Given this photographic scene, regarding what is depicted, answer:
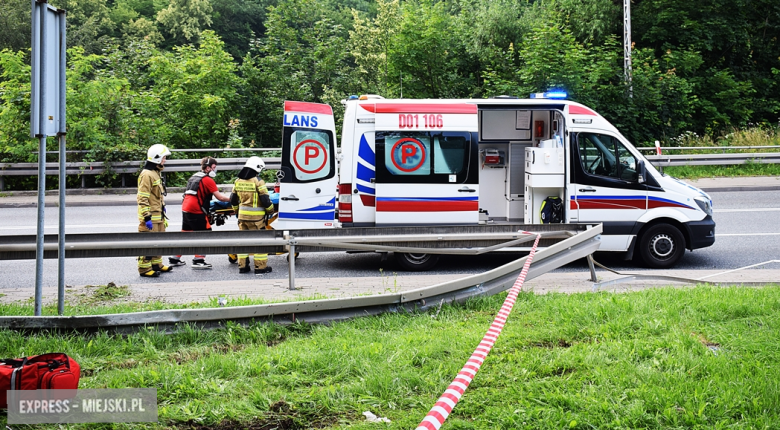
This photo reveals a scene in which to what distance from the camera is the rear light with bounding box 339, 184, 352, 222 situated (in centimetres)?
1094

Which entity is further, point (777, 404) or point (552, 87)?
point (552, 87)

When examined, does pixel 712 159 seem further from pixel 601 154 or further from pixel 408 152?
pixel 408 152

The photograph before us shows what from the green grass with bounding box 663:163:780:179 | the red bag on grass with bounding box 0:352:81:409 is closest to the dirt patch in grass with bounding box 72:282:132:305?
the red bag on grass with bounding box 0:352:81:409

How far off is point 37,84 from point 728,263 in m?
10.1

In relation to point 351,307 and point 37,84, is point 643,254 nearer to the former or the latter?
point 351,307

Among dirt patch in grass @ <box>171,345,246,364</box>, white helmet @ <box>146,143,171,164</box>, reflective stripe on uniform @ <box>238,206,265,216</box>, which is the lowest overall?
dirt patch in grass @ <box>171,345,246,364</box>

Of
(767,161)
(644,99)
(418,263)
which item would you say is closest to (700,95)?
(644,99)

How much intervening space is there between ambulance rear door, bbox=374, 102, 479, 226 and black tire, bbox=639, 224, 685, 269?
111 inches

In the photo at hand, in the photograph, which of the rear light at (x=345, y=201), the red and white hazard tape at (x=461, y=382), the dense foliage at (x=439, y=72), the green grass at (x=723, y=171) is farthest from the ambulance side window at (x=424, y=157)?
the green grass at (x=723, y=171)

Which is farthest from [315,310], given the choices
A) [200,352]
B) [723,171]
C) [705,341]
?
[723,171]

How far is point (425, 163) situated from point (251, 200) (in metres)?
2.80

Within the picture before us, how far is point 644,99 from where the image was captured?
25.2 metres

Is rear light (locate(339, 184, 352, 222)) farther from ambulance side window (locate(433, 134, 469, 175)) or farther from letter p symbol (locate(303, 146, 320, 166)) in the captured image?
ambulance side window (locate(433, 134, 469, 175))

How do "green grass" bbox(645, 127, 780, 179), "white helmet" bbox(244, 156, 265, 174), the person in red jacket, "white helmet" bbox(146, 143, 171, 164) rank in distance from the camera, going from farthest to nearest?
"green grass" bbox(645, 127, 780, 179), the person in red jacket, "white helmet" bbox(244, 156, 265, 174), "white helmet" bbox(146, 143, 171, 164)
